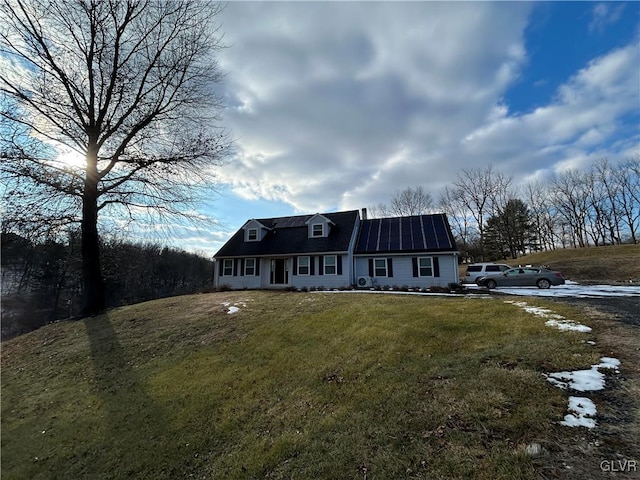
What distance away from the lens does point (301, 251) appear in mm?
21797

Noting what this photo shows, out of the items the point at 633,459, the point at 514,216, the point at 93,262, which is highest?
the point at 514,216

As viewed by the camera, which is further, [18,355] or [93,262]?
[93,262]

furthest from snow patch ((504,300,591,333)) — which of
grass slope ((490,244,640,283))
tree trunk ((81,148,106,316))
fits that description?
grass slope ((490,244,640,283))

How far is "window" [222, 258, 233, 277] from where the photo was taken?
23.9 meters

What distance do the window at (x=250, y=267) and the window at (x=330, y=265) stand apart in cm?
590

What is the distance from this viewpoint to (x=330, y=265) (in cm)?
2116

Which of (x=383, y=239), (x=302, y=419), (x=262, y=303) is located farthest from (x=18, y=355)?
(x=383, y=239)

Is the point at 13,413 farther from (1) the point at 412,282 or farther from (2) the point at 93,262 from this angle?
(1) the point at 412,282

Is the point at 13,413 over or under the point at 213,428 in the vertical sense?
under

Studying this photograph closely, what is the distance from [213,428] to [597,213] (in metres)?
56.8

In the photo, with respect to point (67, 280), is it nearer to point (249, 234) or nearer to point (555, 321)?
point (249, 234)

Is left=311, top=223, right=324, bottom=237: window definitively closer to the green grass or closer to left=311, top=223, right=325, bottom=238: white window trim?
left=311, top=223, right=325, bottom=238: white window trim

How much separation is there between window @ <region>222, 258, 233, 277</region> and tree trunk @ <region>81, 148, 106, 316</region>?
32.1 feet

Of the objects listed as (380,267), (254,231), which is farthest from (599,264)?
(254,231)
